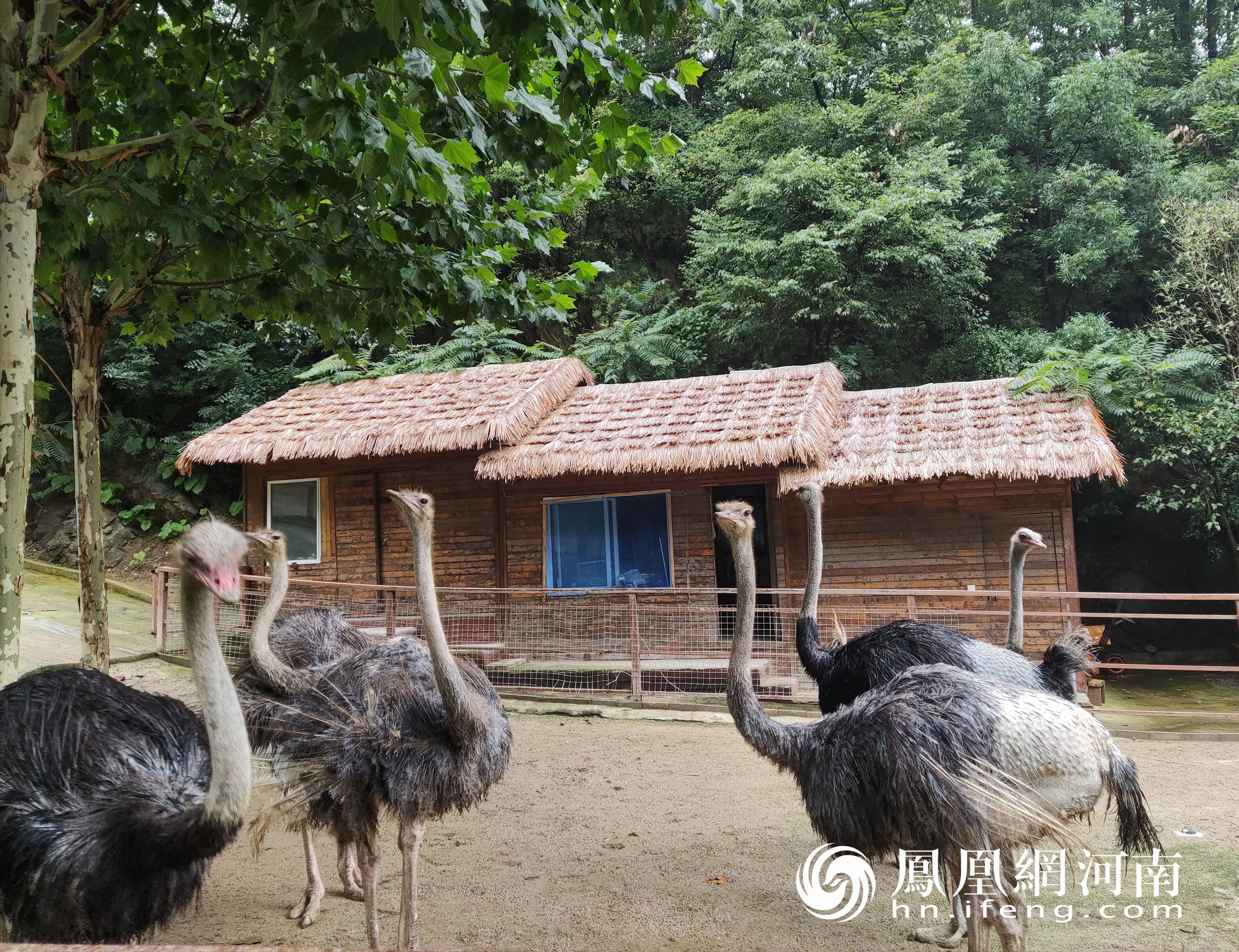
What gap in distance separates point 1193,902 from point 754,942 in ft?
6.89

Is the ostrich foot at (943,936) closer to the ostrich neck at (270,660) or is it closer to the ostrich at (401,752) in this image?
the ostrich at (401,752)

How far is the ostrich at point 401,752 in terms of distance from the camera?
3.84m

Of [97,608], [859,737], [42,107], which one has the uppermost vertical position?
[42,107]

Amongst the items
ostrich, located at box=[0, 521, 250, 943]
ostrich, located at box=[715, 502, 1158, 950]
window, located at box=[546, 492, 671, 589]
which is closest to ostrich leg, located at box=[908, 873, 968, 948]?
ostrich, located at box=[715, 502, 1158, 950]

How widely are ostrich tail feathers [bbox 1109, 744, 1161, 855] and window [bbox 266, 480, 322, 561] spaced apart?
37.5ft

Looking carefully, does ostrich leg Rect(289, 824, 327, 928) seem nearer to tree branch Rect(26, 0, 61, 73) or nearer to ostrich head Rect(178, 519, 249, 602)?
ostrich head Rect(178, 519, 249, 602)

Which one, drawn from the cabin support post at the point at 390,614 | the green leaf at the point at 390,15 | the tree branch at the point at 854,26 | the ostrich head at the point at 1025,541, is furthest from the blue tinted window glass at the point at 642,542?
the tree branch at the point at 854,26

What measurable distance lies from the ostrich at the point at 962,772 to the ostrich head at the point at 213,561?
2290 millimetres

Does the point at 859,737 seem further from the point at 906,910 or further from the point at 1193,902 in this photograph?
the point at 1193,902

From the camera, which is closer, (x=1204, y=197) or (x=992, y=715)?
(x=992, y=715)

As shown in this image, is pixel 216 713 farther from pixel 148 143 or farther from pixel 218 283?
pixel 218 283

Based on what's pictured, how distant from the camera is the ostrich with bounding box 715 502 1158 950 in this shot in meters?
3.23

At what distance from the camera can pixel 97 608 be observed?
5766 millimetres

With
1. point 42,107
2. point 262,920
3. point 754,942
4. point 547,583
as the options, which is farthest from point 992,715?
point 547,583
